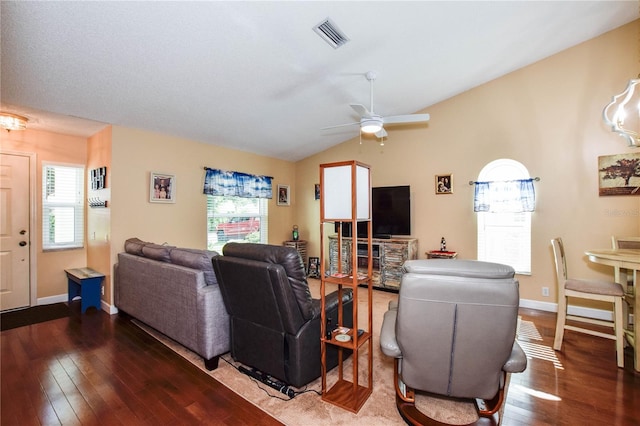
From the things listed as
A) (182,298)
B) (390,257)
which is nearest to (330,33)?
(182,298)

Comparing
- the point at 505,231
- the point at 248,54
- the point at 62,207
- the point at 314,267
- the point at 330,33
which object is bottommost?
the point at 314,267

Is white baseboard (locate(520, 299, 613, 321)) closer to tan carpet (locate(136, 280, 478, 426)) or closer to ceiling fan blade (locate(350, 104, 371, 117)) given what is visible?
tan carpet (locate(136, 280, 478, 426))

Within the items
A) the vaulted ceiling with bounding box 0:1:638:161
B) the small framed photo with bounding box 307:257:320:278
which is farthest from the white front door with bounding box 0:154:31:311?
the small framed photo with bounding box 307:257:320:278

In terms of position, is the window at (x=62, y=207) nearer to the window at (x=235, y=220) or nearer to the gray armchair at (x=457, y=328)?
the window at (x=235, y=220)

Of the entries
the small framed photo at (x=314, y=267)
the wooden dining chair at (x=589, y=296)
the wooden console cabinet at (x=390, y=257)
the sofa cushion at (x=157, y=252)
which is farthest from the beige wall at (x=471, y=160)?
the small framed photo at (x=314, y=267)

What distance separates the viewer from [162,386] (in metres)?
2.28

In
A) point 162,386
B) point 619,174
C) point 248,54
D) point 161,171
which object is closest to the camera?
point 162,386

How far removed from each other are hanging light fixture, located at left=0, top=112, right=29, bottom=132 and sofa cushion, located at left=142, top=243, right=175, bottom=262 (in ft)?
7.10

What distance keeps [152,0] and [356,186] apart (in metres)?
2.08

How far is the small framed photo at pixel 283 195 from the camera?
21.0ft

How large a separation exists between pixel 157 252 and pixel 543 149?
17.0 feet

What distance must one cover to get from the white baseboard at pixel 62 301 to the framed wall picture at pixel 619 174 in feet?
21.7

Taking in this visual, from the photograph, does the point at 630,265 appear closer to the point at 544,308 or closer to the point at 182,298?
the point at 544,308

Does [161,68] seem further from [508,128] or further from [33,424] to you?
[508,128]
